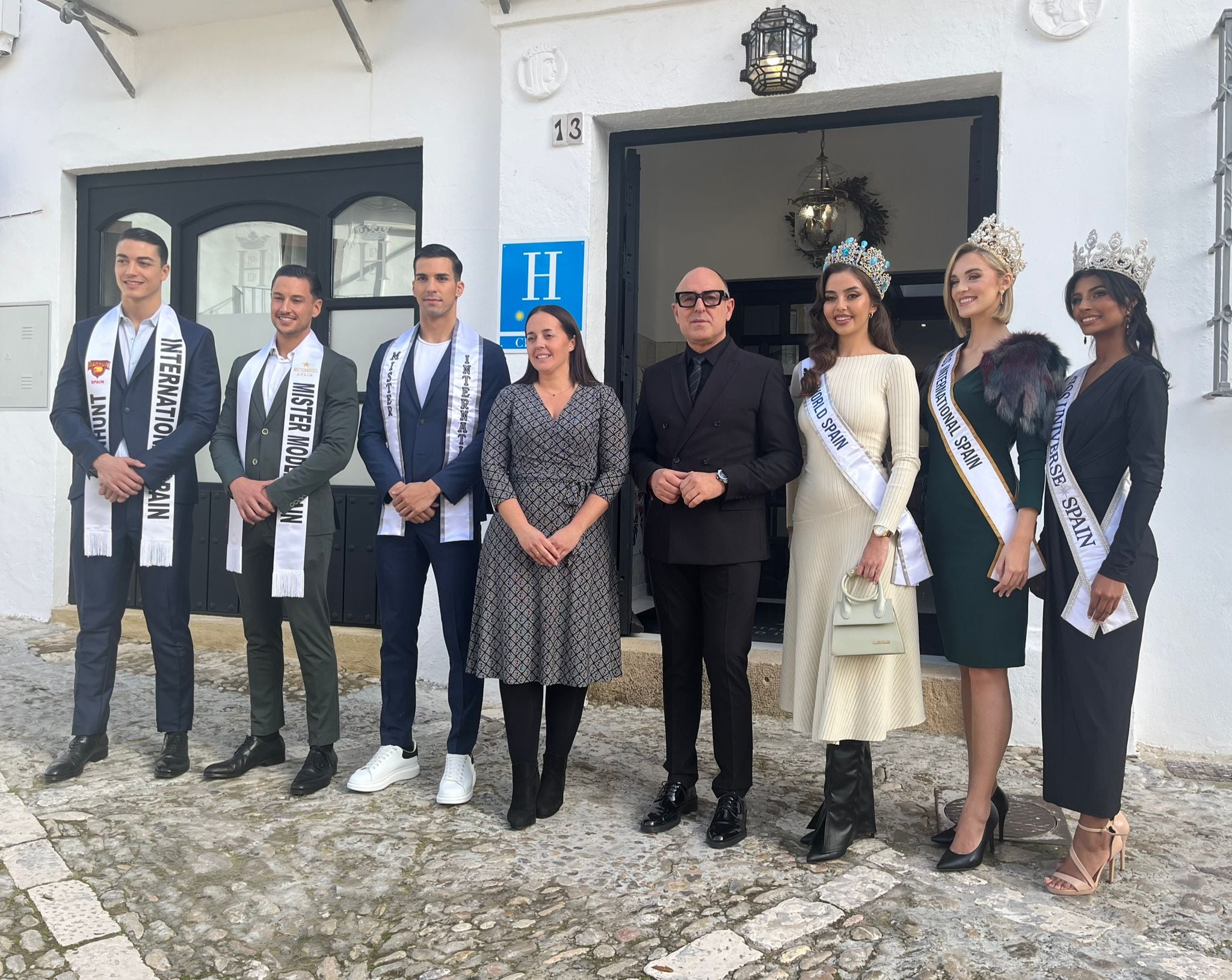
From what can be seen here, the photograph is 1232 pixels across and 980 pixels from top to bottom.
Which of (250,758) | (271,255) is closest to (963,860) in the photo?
(250,758)

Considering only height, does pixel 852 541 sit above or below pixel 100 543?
above

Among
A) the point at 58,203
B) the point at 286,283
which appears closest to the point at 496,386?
the point at 286,283

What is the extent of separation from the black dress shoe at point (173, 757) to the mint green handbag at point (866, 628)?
2521 mm

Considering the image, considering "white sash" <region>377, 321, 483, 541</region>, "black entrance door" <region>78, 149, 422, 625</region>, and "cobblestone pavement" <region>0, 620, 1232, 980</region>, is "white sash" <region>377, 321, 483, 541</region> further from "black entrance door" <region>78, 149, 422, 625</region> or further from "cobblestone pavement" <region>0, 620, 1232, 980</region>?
"black entrance door" <region>78, 149, 422, 625</region>

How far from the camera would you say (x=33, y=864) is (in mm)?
3088

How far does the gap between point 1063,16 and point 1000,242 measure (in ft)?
6.32

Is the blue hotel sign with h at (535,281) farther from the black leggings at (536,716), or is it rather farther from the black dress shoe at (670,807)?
the black dress shoe at (670,807)

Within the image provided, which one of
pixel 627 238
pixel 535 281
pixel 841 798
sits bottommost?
pixel 841 798

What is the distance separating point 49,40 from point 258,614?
4.70m

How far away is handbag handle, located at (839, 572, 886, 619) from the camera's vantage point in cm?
306

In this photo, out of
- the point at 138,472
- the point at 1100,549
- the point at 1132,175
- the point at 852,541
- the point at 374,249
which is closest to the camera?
the point at 1100,549

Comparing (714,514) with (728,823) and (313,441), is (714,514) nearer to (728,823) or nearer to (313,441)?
(728,823)

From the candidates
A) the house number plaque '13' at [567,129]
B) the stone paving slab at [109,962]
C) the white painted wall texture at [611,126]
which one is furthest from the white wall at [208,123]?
the stone paving slab at [109,962]

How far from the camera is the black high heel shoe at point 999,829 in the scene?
329 centimetres
